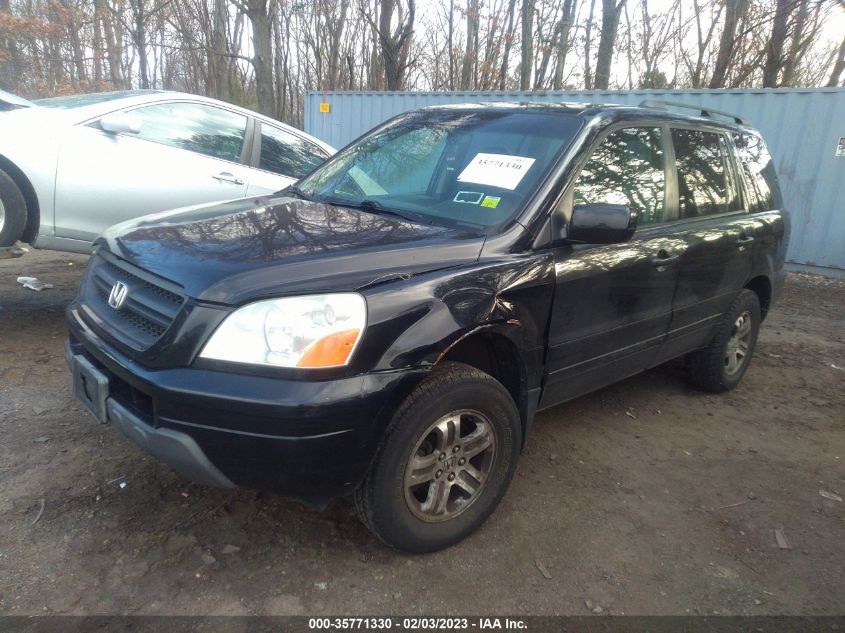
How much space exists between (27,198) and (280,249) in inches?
114

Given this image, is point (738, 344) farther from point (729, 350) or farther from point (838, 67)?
point (838, 67)

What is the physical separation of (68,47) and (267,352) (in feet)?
85.3

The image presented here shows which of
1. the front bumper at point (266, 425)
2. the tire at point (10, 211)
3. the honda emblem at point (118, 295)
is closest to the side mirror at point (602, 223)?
the front bumper at point (266, 425)

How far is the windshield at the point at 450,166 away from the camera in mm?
2920

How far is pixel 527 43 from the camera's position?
2062 cm

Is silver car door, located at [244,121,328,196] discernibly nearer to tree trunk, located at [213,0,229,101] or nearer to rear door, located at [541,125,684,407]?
rear door, located at [541,125,684,407]

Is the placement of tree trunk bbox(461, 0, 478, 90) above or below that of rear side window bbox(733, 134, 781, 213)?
above

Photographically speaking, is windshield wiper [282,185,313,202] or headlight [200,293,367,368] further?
windshield wiper [282,185,313,202]

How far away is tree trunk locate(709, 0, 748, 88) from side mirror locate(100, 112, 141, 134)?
40.1ft

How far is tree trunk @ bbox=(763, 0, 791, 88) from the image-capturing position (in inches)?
474

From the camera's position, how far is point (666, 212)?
354cm

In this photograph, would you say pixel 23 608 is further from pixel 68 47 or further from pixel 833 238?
pixel 68 47

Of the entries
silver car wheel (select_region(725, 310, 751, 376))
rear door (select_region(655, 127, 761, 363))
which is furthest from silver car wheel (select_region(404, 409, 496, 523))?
silver car wheel (select_region(725, 310, 751, 376))

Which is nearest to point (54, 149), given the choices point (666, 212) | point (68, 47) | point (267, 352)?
point (267, 352)
